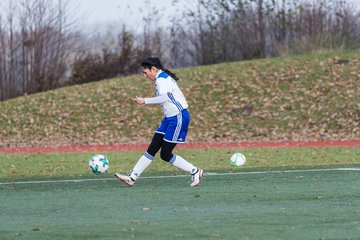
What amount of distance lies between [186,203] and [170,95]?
273 cm

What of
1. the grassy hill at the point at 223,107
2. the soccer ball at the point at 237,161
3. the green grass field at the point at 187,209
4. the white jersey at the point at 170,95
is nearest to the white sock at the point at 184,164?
the green grass field at the point at 187,209

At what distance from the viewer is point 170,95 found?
14.6 metres

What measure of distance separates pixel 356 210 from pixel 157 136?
4.45 metres

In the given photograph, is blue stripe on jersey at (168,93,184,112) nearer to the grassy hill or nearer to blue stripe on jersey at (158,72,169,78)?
blue stripe on jersey at (158,72,169,78)

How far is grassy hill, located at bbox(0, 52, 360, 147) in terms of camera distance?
1292 inches

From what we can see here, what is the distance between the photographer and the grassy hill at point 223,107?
3281 centimetres

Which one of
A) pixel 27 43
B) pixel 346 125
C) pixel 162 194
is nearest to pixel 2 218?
pixel 162 194

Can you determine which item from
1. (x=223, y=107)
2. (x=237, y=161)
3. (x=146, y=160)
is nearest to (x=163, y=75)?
(x=146, y=160)

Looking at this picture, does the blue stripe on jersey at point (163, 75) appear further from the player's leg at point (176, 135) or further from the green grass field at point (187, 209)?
the green grass field at point (187, 209)

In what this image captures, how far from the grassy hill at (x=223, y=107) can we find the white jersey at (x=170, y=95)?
16258 millimetres

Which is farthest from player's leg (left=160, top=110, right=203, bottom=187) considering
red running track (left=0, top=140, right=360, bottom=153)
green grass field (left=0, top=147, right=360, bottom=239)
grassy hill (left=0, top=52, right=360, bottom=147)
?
grassy hill (left=0, top=52, right=360, bottom=147)

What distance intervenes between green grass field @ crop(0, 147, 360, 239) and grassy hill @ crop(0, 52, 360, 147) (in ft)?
39.0

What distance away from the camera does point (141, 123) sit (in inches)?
1377

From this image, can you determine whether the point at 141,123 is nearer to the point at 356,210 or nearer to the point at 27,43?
the point at 27,43
